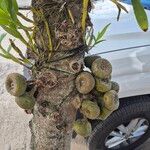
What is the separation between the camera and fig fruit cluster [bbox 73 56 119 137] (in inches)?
61.6

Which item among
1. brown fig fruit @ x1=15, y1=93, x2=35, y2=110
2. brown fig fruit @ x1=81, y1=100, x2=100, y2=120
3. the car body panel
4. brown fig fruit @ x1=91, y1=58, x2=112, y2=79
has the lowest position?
the car body panel

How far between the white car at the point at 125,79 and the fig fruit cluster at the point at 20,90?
212cm

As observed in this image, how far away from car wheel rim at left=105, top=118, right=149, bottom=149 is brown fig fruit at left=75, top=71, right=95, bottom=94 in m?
2.55

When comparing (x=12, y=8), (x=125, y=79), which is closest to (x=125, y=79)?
(x=125, y=79)

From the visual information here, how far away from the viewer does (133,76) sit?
3.77m

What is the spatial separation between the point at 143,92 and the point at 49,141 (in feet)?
7.44

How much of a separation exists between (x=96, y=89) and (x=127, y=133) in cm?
264

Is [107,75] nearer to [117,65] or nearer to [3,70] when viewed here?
[117,65]

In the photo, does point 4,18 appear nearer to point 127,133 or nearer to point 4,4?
point 4,4

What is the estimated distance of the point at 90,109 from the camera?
1.57 meters

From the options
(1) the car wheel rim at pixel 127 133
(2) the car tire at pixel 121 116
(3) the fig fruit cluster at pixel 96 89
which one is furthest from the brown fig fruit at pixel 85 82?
(1) the car wheel rim at pixel 127 133

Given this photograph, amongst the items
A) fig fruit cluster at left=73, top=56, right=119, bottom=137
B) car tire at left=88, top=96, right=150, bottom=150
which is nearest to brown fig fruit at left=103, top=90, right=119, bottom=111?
fig fruit cluster at left=73, top=56, right=119, bottom=137

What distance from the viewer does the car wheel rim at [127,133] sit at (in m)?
4.12

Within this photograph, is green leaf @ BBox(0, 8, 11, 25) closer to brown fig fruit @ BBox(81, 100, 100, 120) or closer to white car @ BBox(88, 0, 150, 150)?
brown fig fruit @ BBox(81, 100, 100, 120)
